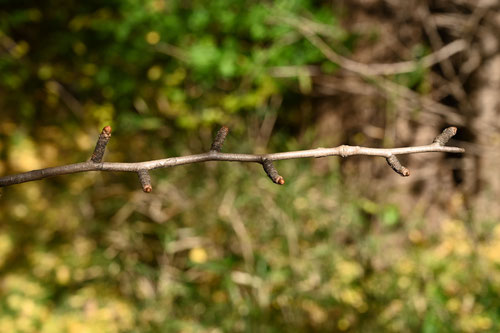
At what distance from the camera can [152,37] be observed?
2.86m

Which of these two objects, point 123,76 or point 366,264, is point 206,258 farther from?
point 123,76

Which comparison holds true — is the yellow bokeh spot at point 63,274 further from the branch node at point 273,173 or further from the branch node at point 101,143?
the branch node at point 273,173

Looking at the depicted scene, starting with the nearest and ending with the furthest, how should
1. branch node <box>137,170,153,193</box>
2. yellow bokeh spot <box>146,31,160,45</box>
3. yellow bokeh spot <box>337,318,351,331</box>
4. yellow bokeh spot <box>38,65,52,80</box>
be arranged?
branch node <box>137,170,153,193</box>, yellow bokeh spot <box>337,318,351,331</box>, yellow bokeh spot <box>146,31,160,45</box>, yellow bokeh spot <box>38,65,52,80</box>

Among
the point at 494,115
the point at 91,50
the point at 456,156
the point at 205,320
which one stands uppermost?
the point at 91,50

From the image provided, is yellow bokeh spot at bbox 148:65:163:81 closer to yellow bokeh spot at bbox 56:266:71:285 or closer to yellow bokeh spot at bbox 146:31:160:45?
yellow bokeh spot at bbox 146:31:160:45

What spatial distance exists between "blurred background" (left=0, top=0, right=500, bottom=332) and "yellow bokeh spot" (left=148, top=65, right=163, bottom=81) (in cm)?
2

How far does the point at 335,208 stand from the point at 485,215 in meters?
1.04

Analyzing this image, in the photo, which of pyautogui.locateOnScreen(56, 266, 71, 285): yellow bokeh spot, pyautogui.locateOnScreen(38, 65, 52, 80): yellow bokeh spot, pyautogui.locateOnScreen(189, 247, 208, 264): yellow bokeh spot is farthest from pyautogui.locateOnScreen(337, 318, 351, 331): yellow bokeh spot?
pyautogui.locateOnScreen(38, 65, 52, 80): yellow bokeh spot

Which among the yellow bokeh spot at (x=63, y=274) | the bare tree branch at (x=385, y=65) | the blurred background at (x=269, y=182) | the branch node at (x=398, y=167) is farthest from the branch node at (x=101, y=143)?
the yellow bokeh spot at (x=63, y=274)

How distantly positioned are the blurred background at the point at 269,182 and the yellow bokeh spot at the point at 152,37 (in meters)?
0.04

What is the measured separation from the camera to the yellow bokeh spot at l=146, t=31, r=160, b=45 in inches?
110

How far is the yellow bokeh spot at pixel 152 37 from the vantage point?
280cm

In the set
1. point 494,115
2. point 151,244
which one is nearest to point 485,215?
point 494,115

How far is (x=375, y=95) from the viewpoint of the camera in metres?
2.91
